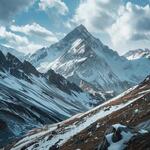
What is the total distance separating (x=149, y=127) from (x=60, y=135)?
1958 inches

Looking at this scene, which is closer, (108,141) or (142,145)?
(142,145)

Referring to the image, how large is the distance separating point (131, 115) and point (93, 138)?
12.7 meters

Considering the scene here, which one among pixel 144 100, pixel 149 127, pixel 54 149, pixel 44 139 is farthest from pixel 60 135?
pixel 149 127

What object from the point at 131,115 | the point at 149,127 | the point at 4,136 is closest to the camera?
the point at 149,127

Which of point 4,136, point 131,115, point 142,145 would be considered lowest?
point 142,145

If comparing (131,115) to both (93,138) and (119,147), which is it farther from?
(119,147)

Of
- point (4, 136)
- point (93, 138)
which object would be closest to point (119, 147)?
point (93, 138)

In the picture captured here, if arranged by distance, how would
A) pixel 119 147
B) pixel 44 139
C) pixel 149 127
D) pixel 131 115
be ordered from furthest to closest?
pixel 44 139
pixel 131 115
pixel 149 127
pixel 119 147

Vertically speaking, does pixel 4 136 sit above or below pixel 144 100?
above

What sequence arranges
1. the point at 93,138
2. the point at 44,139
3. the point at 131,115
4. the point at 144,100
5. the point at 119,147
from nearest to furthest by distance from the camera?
the point at 119,147 < the point at 93,138 < the point at 131,115 < the point at 144,100 < the point at 44,139

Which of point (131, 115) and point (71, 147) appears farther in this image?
point (131, 115)

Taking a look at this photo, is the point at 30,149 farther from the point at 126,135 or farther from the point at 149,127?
the point at 126,135

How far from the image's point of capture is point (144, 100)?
10675 centimetres

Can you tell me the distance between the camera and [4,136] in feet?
624
